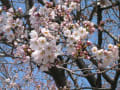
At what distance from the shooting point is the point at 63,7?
2.80m

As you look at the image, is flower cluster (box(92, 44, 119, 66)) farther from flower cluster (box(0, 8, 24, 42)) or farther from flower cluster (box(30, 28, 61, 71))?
flower cluster (box(0, 8, 24, 42))

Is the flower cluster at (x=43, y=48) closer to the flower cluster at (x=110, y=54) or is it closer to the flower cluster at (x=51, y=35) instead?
the flower cluster at (x=51, y=35)

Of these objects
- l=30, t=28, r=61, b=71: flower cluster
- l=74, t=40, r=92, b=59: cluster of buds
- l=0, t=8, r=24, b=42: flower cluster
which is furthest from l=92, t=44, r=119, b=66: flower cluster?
l=0, t=8, r=24, b=42: flower cluster

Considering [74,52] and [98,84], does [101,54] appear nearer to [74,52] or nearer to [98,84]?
[74,52]

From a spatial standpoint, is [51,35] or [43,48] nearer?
[43,48]

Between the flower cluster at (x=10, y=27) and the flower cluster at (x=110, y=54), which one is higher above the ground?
the flower cluster at (x=10, y=27)

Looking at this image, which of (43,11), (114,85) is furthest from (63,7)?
(114,85)

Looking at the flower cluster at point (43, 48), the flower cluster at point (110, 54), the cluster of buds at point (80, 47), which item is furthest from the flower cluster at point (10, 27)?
the flower cluster at point (110, 54)

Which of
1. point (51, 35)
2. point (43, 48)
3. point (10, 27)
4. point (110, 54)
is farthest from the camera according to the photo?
point (10, 27)

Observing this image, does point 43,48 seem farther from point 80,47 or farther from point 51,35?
point 80,47

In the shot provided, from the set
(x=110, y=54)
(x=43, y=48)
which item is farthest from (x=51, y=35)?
(x=110, y=54)

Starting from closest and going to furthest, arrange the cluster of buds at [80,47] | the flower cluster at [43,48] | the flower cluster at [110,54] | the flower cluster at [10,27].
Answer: the flower cluster at [43,48], the flower cluster at [110,54], the cluster of buds at [80,47], the flower cluster at [10,27]

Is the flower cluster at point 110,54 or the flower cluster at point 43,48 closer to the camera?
the flower cluster at point 43,48

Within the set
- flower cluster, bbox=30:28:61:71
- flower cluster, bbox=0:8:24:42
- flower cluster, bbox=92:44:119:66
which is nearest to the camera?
flower cluster, bbox=30:28:61:71
